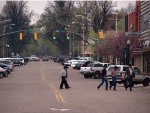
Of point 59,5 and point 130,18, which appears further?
point 59,5

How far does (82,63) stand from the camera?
77062 mm

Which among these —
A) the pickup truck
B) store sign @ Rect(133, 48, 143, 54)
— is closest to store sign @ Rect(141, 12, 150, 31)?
store sign @ Rect(133, 48, 143, 54)

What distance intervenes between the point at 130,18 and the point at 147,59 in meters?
14.4

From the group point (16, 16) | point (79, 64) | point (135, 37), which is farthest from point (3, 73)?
point (16, 16)

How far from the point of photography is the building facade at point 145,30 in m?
64.4

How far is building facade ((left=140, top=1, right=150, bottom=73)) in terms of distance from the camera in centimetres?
6436

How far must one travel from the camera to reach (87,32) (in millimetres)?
121188

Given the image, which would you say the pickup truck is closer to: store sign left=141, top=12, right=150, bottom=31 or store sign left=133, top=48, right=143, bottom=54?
store sign left=141, top=12, right=150, bottom=31

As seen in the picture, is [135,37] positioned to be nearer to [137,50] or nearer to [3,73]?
[137,50]

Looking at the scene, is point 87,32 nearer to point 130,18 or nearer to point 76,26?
point 76,26

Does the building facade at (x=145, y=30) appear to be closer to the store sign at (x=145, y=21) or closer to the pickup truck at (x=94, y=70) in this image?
the store sign at (x=145, y=21)

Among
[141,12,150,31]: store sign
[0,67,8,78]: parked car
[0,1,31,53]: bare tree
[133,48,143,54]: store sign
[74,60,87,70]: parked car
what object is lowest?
[0,67,8,78]: parked car

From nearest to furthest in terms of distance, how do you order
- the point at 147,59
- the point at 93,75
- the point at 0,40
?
the point at 93,75 → the point at 147,59 → the point at 0,40

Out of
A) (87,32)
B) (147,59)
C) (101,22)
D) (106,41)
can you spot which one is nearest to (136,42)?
(147,59)
